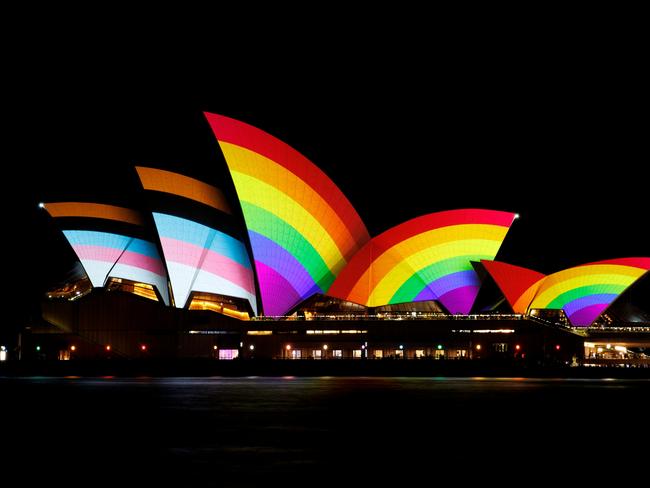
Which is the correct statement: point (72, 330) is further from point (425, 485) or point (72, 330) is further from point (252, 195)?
point (425, 485)

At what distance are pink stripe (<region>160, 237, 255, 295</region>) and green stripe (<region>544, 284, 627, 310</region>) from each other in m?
24.4

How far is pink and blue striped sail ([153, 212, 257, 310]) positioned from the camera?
2213 inches

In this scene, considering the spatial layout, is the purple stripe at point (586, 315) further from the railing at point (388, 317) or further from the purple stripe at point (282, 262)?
the purple stripe at point (282, 262)

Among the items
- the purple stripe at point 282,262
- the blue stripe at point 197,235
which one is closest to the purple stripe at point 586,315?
the purple stripe at point 282,262

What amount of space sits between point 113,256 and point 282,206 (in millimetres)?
14896

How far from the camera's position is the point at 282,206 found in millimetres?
54219

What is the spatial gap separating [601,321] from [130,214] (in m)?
39.3

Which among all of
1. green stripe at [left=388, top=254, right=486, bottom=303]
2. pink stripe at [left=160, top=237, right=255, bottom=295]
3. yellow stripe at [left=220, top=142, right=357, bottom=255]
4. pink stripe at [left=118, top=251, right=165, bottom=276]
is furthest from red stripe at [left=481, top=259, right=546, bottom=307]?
pink stripe at [left=118, top=251, right=165, bottom=276]

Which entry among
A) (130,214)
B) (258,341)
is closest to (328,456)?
(258,341)

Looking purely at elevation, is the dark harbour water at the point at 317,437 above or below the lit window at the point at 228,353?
below

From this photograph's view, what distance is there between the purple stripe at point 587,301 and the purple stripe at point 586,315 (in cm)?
26

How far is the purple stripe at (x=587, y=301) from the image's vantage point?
6109cm

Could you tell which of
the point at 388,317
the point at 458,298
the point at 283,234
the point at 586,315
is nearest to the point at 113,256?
the point at 283,234

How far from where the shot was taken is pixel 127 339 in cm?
5691
